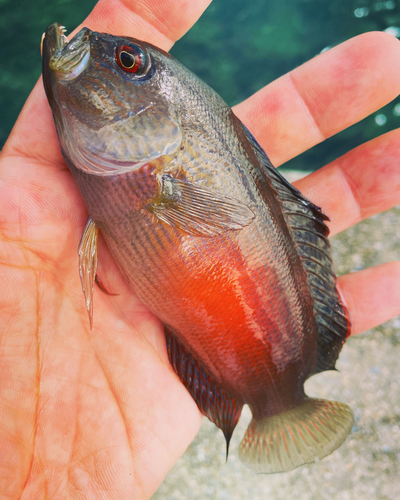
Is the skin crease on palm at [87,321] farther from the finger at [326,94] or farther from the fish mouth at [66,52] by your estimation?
the fish mouth at [66,52]

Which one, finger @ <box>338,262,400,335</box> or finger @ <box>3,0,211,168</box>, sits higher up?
finger @ <box>3,0,211,168</box>

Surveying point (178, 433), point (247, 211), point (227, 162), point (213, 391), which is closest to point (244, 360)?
point (213, 391)

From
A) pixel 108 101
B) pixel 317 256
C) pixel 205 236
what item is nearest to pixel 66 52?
pixel 108 101

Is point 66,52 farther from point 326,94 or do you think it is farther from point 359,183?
point 359,183

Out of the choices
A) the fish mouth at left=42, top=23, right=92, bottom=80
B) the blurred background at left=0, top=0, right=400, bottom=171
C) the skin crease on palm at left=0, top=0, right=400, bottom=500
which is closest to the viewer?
the fish mouth at left=42, top=23, right=92, bottom=80

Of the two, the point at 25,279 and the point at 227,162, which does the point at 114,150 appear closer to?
the point at 227,162

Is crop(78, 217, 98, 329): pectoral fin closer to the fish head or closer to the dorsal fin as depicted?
the fish head

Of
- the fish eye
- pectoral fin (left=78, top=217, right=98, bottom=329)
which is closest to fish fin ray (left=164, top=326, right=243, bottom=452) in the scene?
pectoral fin (left=78, top=217, right=98, bottom=329)
